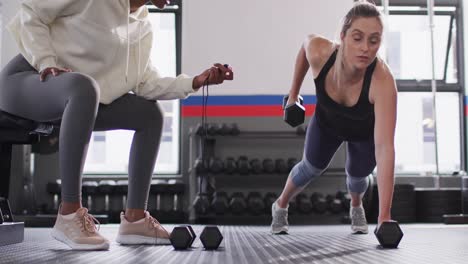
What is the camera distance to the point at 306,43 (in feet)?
8.80

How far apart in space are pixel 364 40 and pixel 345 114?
1.32 feet

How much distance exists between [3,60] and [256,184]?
2.88m

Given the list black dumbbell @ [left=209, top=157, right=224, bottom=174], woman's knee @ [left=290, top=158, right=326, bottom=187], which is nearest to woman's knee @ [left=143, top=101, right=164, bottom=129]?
woman's knee @ [left=290, top=158, right=326, bottom=187]

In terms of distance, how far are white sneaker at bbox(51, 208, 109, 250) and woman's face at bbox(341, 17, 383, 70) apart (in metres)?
1.22

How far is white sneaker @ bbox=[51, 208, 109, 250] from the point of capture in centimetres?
173

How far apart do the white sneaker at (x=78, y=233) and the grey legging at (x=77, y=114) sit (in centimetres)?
6

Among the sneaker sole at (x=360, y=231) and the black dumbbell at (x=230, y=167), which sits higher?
the black dumbbell at (x=230, y=167)

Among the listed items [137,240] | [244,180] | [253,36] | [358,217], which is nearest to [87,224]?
[137,240]

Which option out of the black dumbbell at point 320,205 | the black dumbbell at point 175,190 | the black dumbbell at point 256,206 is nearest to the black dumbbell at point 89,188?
the black dumbbell at point 175,190

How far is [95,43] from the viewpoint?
1.93 m

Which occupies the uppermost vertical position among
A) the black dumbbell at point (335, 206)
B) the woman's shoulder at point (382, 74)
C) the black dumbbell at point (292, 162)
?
the woman's shoulder at point (382, 74)

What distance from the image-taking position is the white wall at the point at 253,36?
577 cm

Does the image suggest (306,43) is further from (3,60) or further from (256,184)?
(3,60)

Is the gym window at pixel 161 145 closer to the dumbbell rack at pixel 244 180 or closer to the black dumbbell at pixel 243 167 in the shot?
the dumbbell rack at pixel 244 180
